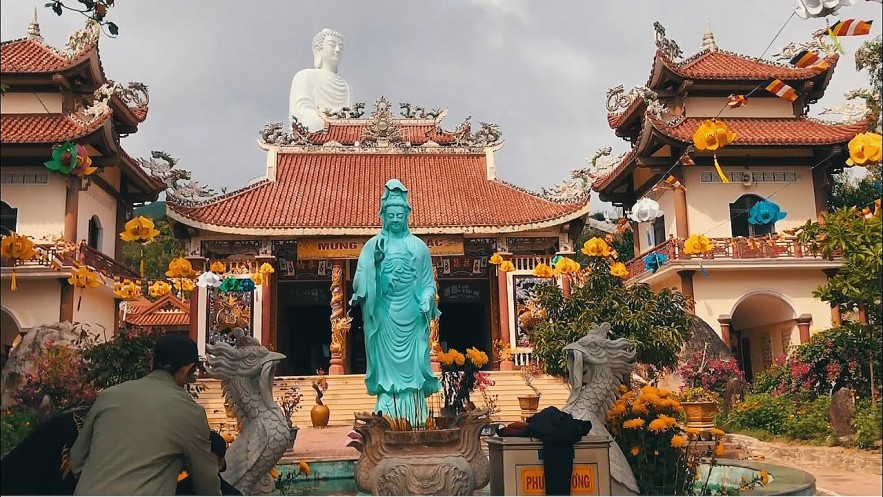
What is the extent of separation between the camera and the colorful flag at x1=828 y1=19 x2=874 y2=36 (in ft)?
15.5

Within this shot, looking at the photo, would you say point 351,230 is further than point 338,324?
Yes

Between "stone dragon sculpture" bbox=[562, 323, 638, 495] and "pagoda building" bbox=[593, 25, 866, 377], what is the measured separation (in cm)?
1116

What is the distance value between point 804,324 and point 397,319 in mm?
12874

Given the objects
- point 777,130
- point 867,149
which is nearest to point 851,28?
point 867,149

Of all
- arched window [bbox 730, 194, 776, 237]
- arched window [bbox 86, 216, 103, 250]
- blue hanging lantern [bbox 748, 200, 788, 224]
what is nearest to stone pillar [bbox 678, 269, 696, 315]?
arched window [bbox 730, 194, 776, 237]

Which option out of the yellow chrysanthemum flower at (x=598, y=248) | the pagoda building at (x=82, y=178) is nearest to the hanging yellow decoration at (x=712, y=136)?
the yellow chrysanthemum flower at (x=598, y=248)

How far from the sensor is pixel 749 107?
17547 mm

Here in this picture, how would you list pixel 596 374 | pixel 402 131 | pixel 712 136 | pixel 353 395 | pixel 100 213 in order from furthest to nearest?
pixel 402 131 → pixel 100 213 → pixel 353 395 → pixel 712 136 → pixel 596 374

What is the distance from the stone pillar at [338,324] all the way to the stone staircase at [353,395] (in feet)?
1.92

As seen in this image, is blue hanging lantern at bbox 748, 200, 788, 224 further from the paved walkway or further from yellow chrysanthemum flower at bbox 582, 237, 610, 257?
yellow chrysanthemum flower at bbox 582, 237, 610, 257

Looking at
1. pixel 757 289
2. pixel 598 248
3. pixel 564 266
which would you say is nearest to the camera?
pixel 598 248

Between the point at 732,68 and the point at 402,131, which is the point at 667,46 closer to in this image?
the point at 732,68

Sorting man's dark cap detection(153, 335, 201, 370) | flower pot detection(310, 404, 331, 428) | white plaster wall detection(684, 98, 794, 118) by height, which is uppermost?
white plaster wall detection(684, 98, 794, 118)

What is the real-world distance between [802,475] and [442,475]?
2709 millimetres
